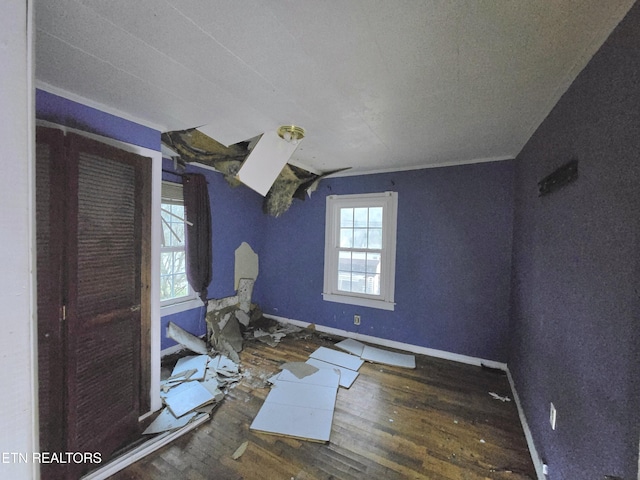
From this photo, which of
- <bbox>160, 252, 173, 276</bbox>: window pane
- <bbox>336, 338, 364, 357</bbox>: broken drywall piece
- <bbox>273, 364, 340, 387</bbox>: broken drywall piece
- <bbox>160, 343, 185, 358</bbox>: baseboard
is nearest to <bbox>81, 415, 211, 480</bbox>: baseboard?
<bbox>273, 364, 340, 387</bbox>: broken drywall piece

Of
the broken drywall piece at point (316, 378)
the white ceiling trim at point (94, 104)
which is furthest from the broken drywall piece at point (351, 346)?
the white ceiling trim at point (94, 104)

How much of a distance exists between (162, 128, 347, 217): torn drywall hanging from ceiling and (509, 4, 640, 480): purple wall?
1975 mm

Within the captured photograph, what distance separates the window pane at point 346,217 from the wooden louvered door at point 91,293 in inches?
97.2

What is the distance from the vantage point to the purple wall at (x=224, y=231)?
3227mm

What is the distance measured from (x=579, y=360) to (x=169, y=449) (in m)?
2.46

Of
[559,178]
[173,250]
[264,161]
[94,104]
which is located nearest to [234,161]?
[264,161]

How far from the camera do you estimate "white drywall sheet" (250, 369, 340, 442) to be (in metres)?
1.90

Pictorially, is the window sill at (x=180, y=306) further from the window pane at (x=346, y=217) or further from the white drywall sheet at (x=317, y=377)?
the window pane at (x=346, y=217)

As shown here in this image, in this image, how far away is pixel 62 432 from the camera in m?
1.44

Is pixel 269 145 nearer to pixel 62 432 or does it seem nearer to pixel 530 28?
pixel 530 28

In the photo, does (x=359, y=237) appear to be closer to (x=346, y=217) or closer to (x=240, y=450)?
(x=346, y=217)

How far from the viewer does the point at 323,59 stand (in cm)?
126

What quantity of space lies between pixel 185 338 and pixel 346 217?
2.57 meters

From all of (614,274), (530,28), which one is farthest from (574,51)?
(614,274)
